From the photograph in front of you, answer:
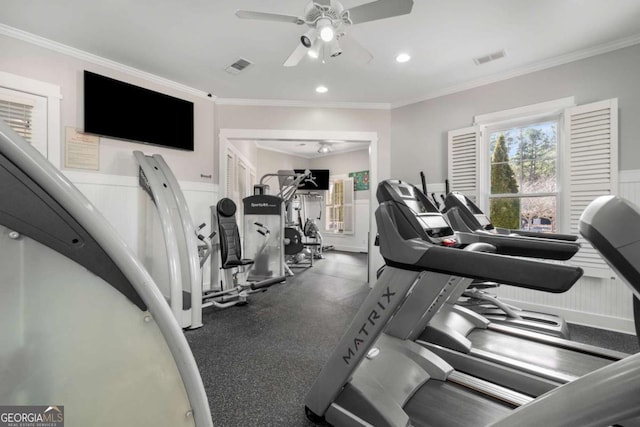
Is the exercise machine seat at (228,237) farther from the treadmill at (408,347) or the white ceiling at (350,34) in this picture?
the treadmill at (408,347)

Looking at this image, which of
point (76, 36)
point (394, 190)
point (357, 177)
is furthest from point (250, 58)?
point (357, 177)

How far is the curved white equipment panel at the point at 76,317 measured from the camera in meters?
0.51

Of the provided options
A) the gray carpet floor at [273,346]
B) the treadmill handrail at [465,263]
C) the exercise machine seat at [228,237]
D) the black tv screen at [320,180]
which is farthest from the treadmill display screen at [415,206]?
the black tv screen at [320,180]

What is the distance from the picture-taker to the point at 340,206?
834 centimetres

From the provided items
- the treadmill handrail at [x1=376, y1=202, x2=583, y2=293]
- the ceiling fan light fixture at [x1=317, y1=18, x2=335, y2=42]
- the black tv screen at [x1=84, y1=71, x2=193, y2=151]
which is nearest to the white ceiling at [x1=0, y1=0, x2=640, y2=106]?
the black tv screen at [x1=84, y1=71, x2=193, y2=151]

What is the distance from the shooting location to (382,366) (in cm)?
154

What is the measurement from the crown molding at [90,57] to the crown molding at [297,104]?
419 mm

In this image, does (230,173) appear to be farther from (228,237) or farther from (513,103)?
(513,103)

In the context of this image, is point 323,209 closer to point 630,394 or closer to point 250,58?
point 250,58

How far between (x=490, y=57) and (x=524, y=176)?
149 cm

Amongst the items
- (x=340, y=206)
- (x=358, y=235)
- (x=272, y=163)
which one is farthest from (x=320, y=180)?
(x=358, y=235)

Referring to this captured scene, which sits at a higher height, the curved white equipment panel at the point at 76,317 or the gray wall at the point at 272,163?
the gray wall at the point at 272,163

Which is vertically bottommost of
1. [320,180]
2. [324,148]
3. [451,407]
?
[451,407]

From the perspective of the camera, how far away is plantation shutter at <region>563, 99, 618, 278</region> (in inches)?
108
